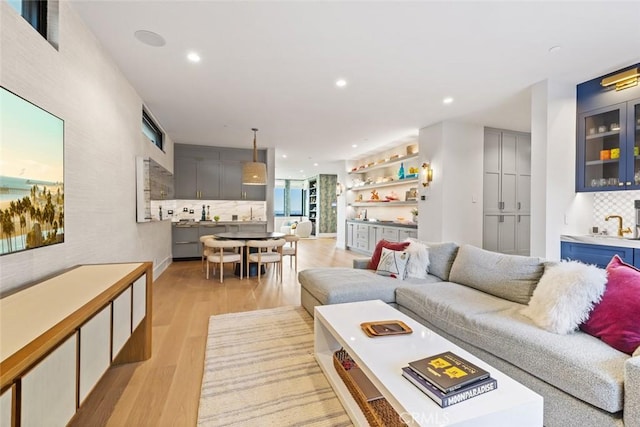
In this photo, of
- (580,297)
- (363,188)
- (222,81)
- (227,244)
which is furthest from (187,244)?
(580,297)

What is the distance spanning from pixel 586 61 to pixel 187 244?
23.7ft

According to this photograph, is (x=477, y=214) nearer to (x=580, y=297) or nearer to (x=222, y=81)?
(x=580, y=297)

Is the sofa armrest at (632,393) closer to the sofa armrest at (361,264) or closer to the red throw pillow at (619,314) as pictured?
the red throw pillow at (619,314)

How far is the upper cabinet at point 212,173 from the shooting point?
275 inches

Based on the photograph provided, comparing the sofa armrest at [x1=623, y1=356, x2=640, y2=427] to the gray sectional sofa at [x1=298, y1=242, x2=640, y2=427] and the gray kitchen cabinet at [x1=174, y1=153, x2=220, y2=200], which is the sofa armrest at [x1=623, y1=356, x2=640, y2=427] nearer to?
the gray sectional sofa at [x1=298, y1=242, x2=640, y2=427]

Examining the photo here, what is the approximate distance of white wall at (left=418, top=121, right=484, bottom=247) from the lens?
17.0 ft

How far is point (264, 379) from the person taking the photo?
2.04 meters

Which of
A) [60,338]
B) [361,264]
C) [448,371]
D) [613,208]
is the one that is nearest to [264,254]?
[361,264]

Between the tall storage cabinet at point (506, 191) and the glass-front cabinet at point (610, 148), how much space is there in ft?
6.54

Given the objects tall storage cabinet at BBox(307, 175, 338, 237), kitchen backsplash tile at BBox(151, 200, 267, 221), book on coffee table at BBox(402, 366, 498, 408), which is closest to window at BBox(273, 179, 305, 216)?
tall storage cabinet at BBox(307, 175, 338, 237)

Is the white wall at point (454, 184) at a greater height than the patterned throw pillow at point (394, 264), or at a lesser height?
greater

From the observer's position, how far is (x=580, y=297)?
1.74 metres

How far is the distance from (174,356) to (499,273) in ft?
9.23

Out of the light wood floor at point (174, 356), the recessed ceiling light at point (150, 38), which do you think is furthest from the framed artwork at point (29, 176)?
the recessed ceiling light at point (150, 38)
